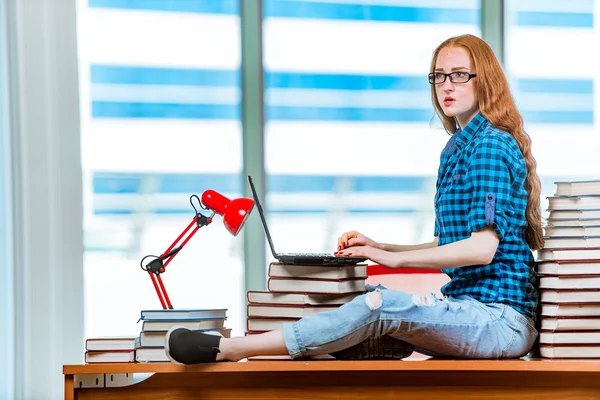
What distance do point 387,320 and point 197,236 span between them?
6.44 feet

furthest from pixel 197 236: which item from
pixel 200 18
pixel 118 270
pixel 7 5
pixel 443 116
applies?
pixel 443 116

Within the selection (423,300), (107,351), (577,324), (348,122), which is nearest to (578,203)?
(577,324)

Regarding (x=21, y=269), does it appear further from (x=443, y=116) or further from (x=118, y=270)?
(x=443, y=116)

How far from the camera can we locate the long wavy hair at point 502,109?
182cm

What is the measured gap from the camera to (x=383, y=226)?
11.8 feet

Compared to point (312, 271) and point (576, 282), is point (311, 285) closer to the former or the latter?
point (312, 271)

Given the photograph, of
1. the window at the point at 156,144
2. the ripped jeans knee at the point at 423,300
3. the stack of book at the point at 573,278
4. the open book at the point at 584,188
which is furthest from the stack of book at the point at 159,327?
the window at the point at 156,144

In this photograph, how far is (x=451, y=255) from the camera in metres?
1.69

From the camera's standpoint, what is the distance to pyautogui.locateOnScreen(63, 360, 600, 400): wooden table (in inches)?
65.6

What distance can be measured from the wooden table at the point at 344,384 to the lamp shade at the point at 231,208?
1.26 ft

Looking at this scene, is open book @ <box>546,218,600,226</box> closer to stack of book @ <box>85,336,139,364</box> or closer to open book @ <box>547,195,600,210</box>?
open book @ <box>547,195,600,210</box>

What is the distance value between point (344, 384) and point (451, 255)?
369 millimetres

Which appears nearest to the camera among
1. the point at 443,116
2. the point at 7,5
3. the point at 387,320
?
the point at 387,320

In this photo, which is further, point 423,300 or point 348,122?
point 348,122
